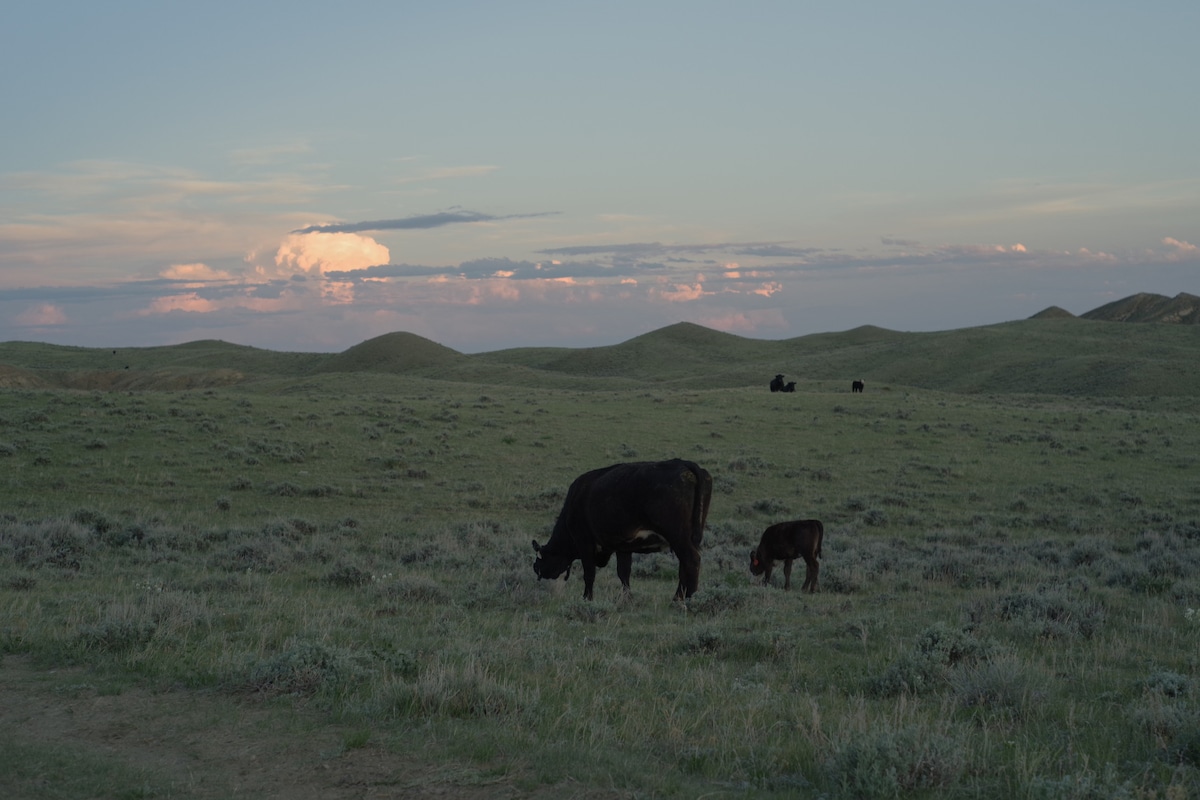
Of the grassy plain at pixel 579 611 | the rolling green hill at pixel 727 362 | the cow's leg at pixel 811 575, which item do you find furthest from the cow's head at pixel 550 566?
the rolling green hill at pixel 727 362

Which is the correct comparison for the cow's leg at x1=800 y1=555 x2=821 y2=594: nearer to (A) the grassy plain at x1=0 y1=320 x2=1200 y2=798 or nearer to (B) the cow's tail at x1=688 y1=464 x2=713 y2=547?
(A) the grassy plain at x1=0 y1=320 x2=1200 y2=798

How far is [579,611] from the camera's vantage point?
39.1 feet

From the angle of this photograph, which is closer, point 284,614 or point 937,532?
point 284,614

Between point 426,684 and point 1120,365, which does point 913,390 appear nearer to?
point 1120,365

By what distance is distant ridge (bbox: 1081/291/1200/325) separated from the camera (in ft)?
558

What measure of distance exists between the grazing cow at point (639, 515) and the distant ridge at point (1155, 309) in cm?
17152

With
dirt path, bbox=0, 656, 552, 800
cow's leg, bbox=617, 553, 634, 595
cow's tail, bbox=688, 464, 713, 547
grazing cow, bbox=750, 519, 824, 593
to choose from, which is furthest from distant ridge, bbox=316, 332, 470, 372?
dirt path, bbox=0, 656, 552, 800

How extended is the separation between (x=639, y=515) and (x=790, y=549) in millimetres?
3113

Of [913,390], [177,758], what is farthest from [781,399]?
[177,758]

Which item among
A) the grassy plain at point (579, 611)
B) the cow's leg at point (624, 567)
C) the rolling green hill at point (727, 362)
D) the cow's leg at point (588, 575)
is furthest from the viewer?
the rolling green hill at point (727, 362)

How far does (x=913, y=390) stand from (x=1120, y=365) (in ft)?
80.7

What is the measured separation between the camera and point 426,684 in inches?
272

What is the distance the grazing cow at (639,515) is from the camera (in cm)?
1266

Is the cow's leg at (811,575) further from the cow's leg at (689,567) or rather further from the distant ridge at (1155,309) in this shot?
the distant ridge at (1155,309)
